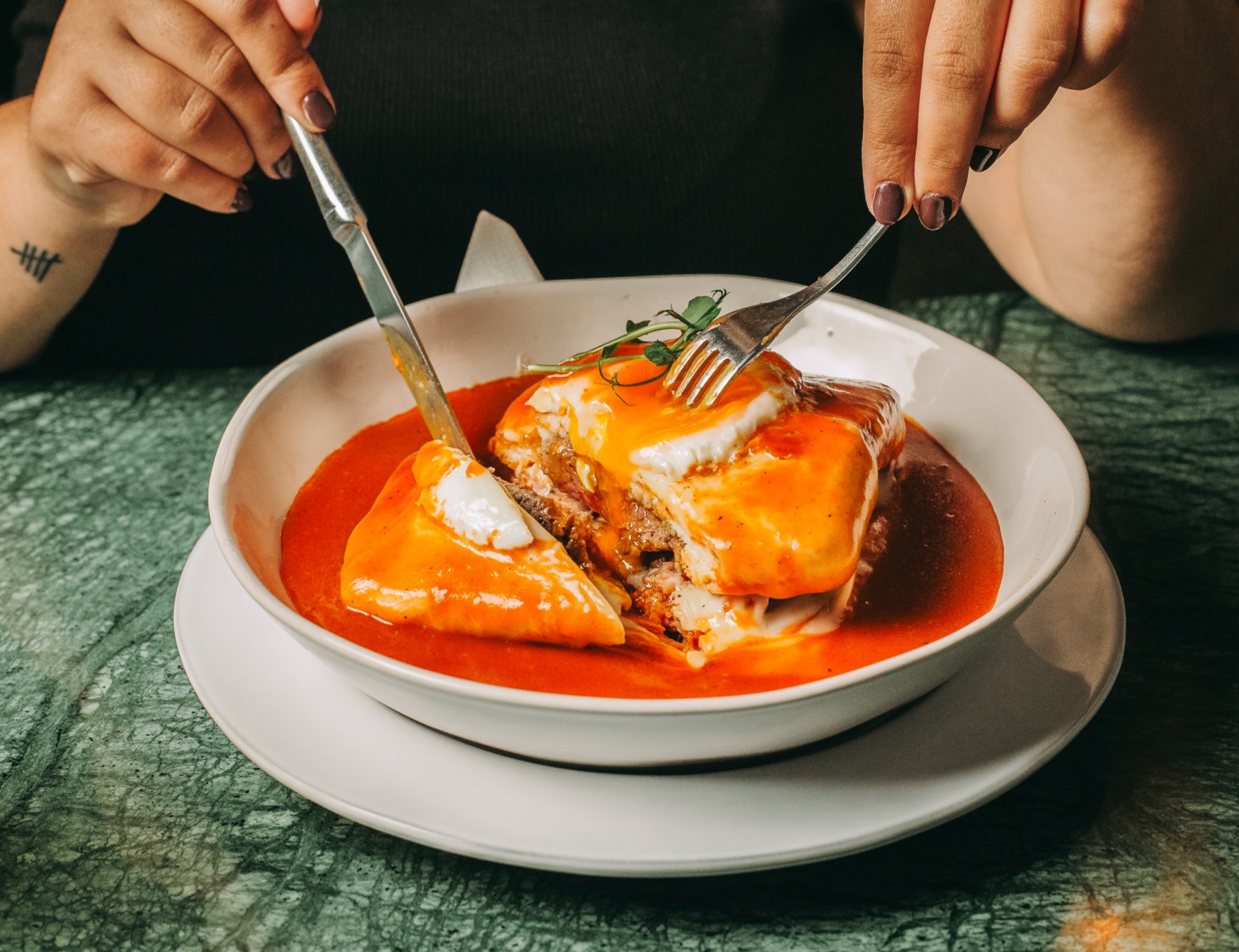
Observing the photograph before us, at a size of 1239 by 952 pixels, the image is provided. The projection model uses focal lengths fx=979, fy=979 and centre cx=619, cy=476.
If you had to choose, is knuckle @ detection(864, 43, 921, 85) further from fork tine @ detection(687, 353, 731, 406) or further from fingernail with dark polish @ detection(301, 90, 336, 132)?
fingernail with dark polish @ detection(301, 90, 336, 132)

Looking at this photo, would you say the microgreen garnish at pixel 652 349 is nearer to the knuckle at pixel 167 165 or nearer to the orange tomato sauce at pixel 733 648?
the orange tomato sauce at pixel 733 648

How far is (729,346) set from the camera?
1146 millimetres

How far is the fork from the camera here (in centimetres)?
113

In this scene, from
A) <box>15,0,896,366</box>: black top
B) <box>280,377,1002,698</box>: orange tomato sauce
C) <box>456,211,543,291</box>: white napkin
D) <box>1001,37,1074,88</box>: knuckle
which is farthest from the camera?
<box>15,0,896,366</box>: black top

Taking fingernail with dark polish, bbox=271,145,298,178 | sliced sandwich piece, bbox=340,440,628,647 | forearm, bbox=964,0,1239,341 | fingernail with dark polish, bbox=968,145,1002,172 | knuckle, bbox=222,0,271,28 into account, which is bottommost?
forearm, bbox=964,0,1239,341

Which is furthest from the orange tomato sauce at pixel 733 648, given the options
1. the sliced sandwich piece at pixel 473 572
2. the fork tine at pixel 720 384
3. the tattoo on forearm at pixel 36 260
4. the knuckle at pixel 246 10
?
the tattoo on forearm at pixel 36 260

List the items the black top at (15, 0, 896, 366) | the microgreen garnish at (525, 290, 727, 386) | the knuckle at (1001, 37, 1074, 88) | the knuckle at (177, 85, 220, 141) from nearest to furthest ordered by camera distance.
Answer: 1. the knuckle at (1001, 37, 1074, 88)
2. the microgreen garnish at (525, 290, 727, 386)
3. the knuckle at (177, 85, 220, 141)
4. the black top at (15, 0, 896, 366)

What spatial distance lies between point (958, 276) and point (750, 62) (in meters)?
1.69

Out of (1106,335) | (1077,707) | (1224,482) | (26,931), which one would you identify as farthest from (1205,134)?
(26,931)

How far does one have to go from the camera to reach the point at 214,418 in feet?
5.68

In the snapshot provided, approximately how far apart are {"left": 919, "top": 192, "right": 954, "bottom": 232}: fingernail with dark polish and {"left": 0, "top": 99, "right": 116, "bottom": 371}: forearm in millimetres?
1466

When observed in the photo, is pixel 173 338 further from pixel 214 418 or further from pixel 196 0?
pixel 196 0

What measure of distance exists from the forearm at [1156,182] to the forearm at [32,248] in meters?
1.85

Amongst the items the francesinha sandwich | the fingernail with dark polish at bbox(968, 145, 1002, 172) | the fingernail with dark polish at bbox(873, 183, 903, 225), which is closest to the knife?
the francesinha sandwich
